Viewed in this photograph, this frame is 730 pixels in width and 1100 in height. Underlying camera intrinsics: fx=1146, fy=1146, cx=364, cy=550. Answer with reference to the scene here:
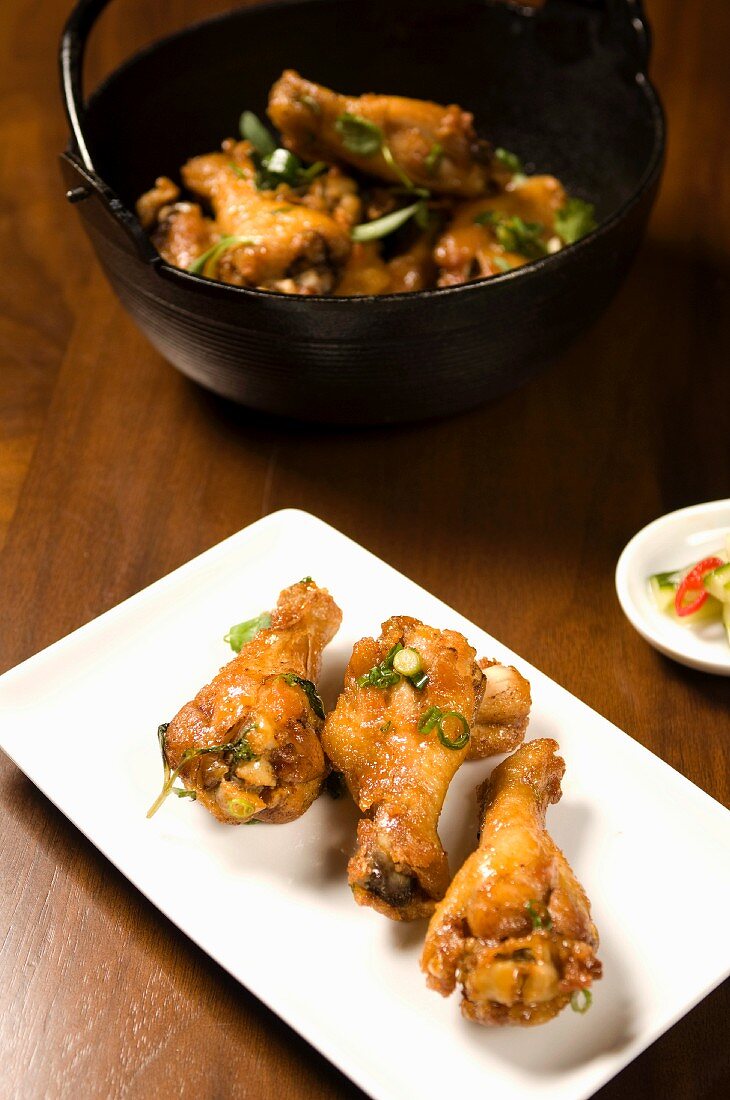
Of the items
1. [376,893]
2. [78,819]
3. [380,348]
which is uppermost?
[380,348]

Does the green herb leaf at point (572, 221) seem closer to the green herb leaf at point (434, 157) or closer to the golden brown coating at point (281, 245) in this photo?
the green herb leaf at point (434, 157)

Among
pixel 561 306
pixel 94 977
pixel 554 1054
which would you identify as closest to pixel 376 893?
pixel 554 1054

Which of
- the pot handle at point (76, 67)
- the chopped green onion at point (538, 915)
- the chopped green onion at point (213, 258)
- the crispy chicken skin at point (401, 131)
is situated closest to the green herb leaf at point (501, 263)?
the crispy chicken skin at point (401, 131)

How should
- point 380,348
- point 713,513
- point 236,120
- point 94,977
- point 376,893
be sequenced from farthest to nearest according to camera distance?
point 236,120 < point 713,513 < point 380,348 < point 94,977 < point 376,893

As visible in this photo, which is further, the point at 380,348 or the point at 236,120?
the point at 236,120

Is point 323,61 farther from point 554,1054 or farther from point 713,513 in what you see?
point 554,1054

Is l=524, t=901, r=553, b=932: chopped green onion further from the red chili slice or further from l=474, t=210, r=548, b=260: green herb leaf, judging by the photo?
l=474, t=210, r=548, b=260: green herb leaf

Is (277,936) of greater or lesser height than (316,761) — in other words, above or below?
below
